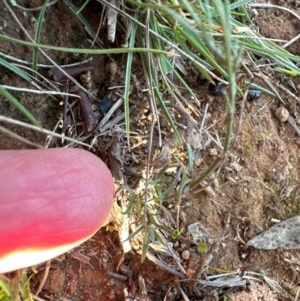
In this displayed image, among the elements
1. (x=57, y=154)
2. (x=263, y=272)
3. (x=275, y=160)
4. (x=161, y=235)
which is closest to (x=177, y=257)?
(x=161, y=235)

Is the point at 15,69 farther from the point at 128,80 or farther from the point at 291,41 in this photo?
the point at 291,41

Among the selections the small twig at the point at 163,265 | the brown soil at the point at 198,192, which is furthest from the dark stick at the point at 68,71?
the small twig at the point at 163,265

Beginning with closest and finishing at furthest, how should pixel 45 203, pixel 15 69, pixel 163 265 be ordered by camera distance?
pixel 45 203, pixel 15 69, pixel 163 265

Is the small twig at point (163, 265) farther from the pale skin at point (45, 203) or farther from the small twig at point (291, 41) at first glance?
the small twig at point (291, 41)

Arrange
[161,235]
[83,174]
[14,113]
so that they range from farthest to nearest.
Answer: [161,235]
[14,113]
[83,174]

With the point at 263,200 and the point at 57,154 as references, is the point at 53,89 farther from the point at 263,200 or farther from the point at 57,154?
the point at 263,200

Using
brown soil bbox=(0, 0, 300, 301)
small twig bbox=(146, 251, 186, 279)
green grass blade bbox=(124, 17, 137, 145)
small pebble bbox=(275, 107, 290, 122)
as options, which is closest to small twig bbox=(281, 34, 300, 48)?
brown soil bbox=(0, 0, 300, 301)

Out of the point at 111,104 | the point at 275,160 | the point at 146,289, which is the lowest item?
the point at 146,289

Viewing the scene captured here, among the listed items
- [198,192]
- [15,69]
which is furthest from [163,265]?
[15,69]
